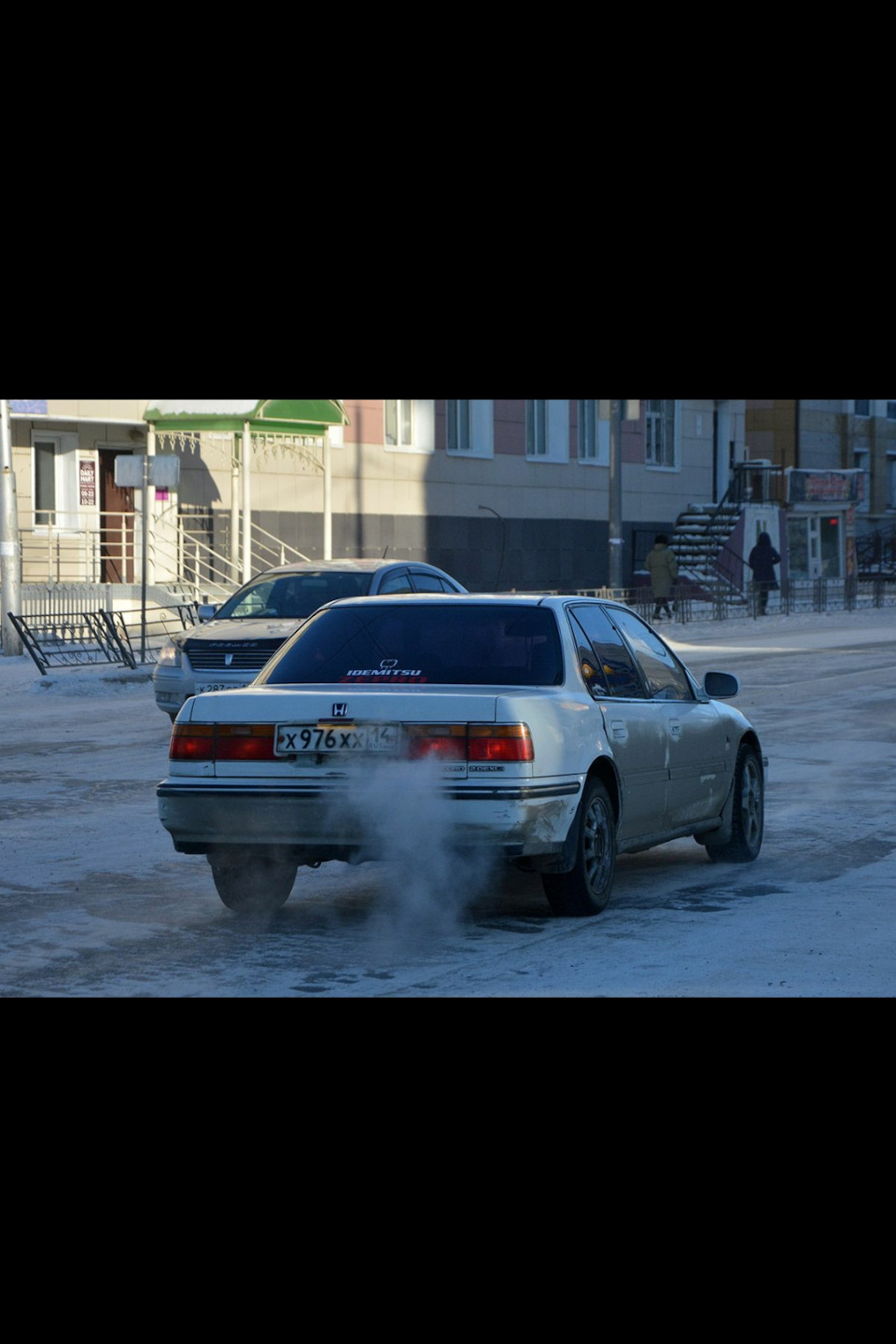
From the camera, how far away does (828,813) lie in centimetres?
1199

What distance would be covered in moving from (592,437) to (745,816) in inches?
1507

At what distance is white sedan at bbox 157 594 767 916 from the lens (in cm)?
790

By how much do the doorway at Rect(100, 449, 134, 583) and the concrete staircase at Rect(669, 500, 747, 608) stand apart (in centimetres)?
1532

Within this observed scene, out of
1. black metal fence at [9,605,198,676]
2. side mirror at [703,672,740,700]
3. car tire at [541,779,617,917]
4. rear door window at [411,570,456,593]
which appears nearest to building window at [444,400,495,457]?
black metal fence at [9,605,198,676]

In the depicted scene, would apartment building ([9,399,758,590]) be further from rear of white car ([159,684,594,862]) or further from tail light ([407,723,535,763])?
tail light ([407,723,535,763])

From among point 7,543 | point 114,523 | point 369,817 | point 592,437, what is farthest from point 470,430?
point 369,817

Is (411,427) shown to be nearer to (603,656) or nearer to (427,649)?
(603,656)

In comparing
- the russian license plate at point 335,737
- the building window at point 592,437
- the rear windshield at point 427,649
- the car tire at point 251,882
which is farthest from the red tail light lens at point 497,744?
the building window at point 592,437

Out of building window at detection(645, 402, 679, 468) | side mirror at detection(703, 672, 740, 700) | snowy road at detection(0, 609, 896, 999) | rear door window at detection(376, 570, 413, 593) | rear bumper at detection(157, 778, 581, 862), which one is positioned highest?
building window at detection(645, 402, 679, 468)

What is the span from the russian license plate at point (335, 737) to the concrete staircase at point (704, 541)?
127 ft

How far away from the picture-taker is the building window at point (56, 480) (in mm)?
34125

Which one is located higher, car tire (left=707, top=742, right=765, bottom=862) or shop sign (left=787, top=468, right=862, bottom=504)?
shop sign (left=787, top=468, right=862, bottom=504)

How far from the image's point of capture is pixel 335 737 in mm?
7992
